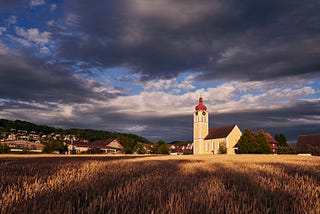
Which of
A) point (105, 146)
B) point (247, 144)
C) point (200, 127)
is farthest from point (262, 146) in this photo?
point (105, 146)

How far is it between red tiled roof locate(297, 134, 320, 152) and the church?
2164cm

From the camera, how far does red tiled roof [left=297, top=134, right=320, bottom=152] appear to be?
325 feet

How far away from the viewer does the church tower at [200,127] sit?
441ft

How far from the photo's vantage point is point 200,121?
460 feet

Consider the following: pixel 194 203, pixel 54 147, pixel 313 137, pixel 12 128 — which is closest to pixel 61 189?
pixel 194 203

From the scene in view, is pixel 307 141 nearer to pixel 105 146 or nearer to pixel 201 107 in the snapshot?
pixel 201 107

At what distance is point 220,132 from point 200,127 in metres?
17.2

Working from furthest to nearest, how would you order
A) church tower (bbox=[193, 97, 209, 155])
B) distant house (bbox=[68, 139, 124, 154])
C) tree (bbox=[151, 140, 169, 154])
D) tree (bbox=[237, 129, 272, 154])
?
church tower (bbox=[193, 97, 209, 155]), distant house (bbox=[68, 139, 124, 154]), tree (bbox=[151, 140, 169, 154]), tree (bbox=[237, 129, 272, 154])

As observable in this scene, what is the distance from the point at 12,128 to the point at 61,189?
219507 millimetres

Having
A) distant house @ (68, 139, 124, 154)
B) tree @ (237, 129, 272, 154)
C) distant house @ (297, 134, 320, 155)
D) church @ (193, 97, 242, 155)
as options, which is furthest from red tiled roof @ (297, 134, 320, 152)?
distant house @ (68, 139, 124, 154)

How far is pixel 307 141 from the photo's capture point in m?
103

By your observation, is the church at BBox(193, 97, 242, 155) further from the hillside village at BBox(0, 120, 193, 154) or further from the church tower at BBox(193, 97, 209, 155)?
the hillside village at BBox(0, 120, 193, 154)

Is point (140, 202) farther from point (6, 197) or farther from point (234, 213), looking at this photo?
point (6, 197)

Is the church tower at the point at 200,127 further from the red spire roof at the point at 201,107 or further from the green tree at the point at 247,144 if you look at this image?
the green tree at the point at 247,144
